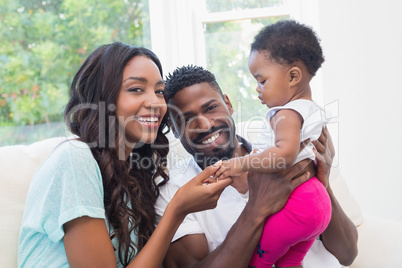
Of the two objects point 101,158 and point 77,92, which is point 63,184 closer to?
point 101,158

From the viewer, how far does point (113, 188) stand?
1463 millimetres

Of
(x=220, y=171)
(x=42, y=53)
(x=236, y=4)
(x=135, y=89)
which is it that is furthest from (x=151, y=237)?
(x=236, y=4)

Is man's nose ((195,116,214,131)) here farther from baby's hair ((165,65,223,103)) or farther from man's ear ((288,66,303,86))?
man's ear ((288,66,303,86))

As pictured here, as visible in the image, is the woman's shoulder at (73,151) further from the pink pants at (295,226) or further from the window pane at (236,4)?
the window pane at (236,4)

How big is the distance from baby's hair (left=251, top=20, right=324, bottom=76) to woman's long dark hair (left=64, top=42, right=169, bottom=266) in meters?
0.46

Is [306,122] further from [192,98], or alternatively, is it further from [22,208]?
[22,208]

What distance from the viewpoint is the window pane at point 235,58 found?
3.13 meters

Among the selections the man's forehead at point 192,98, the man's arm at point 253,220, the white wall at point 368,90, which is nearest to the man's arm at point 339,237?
the man's arm at point 253,220

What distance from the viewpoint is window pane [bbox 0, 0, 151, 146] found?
2338 mm

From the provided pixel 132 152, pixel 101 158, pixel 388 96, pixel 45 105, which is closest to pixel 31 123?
pixel 45 105

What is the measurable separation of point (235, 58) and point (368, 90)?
3.25 feet

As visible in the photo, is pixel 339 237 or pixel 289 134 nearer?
pixel 289 134

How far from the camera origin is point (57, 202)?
1.26m

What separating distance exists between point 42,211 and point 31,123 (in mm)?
1389
